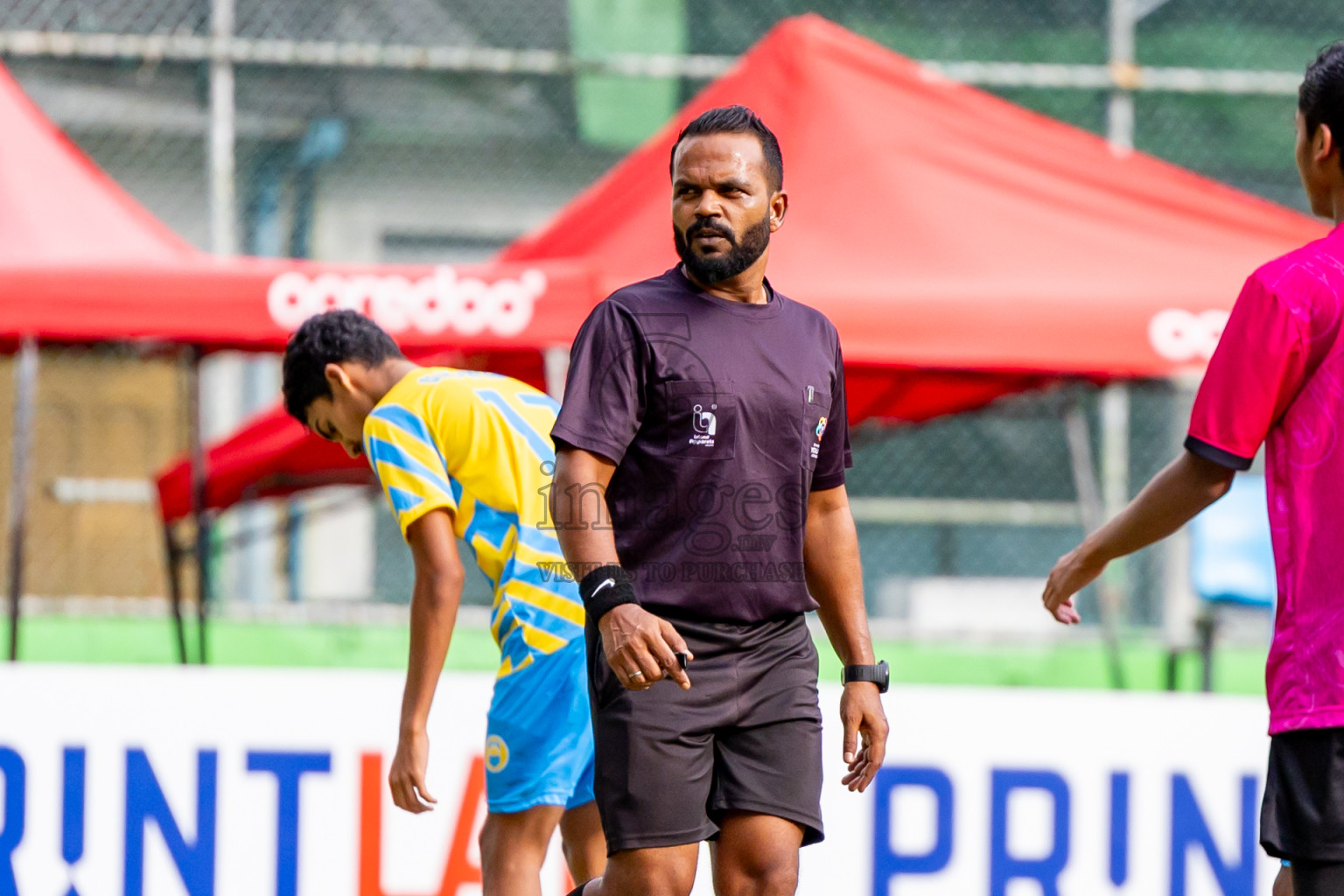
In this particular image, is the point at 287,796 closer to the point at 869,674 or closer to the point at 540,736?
the point at 540,736

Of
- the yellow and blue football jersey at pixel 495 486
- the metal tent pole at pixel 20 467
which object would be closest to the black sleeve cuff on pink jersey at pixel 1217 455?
the yellow and blue football jersey at pixel 495 486

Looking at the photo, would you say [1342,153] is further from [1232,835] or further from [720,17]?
[720,17]

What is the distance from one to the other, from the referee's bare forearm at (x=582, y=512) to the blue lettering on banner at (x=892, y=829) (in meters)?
1.99

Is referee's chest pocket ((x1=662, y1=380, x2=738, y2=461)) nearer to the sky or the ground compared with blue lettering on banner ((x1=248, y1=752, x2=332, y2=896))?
nearer to the sky

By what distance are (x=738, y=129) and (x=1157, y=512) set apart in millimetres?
943

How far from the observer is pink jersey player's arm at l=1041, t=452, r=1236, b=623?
2428 mm

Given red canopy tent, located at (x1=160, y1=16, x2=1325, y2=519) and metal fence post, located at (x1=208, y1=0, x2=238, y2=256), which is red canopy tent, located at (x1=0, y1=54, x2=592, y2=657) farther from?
metal fence post, located at (x1=208, y1=0, x2=238, y2=256)

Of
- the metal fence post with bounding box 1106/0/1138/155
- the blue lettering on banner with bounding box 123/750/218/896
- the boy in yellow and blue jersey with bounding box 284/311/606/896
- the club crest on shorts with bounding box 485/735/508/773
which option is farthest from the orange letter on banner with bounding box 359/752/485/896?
the metal fence post with bounding box 1106/0/1138/155

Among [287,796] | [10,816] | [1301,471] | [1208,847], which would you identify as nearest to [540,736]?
[287,796]

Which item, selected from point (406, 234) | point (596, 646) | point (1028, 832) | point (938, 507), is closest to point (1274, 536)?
point (596, 646)

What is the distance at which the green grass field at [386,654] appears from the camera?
8.06 m

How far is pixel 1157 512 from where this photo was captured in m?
2.48

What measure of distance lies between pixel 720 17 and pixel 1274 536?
8.06 m

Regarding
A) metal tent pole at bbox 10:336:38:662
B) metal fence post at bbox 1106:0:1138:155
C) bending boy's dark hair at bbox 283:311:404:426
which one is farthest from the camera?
metal fence post at bbox 1106:0:1138:155
